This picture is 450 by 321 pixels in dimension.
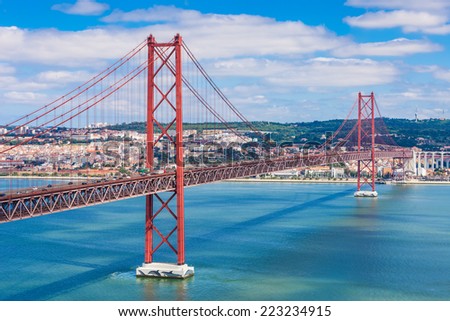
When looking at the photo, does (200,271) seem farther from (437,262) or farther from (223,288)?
(437,262)

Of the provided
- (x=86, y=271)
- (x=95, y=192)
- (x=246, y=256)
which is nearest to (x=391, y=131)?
(x=246, y=256)

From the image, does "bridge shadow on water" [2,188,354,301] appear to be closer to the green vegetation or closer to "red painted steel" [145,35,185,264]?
"red painted steel" [145,35,185,264]

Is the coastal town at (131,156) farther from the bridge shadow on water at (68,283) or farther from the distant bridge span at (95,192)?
the bridge shadow on water at (68,283)

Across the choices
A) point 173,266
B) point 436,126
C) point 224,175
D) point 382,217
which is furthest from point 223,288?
point 436,126

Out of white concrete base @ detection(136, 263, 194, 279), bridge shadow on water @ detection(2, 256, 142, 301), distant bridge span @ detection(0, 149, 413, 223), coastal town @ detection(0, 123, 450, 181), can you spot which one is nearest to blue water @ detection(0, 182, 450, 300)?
bridge shadow on water @ detection(2, 256, 142, 301)

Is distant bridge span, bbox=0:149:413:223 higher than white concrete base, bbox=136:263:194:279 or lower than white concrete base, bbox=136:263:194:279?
higher

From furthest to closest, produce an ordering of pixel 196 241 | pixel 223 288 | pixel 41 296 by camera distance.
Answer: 1. pixel 196 241
2. pixel 223 288
3. pixel 41 296
